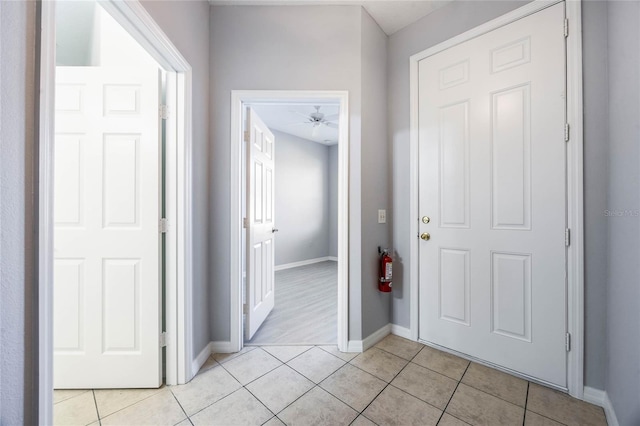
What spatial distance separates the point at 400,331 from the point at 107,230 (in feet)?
7.71

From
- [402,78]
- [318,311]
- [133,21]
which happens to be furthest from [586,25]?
[318,311]

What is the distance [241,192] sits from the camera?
201 cm

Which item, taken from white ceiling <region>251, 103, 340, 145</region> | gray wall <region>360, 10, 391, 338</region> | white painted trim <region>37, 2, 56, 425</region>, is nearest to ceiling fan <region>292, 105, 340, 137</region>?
white ceiling <region>251, 103, 340, 145</region>

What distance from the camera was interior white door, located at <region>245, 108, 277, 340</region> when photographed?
2.17 meters

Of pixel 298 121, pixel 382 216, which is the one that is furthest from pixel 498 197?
pixel 298 121

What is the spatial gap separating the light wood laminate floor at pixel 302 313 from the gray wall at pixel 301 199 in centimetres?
95

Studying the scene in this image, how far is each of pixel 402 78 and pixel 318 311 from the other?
2501 mm

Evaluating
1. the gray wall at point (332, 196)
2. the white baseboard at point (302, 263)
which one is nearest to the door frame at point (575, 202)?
the white baseboard at point (302, 263)

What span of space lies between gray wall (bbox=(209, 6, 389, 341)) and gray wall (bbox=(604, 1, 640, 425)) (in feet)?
4.59

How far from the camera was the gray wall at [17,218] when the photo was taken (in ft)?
2.15

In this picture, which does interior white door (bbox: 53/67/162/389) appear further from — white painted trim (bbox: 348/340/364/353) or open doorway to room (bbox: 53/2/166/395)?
white painted trim (bbox: 348/340/364/353)

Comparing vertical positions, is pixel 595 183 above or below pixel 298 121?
below

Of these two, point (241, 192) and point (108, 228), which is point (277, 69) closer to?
point (241, 192)

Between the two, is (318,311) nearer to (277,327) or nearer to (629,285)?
(277,327)
